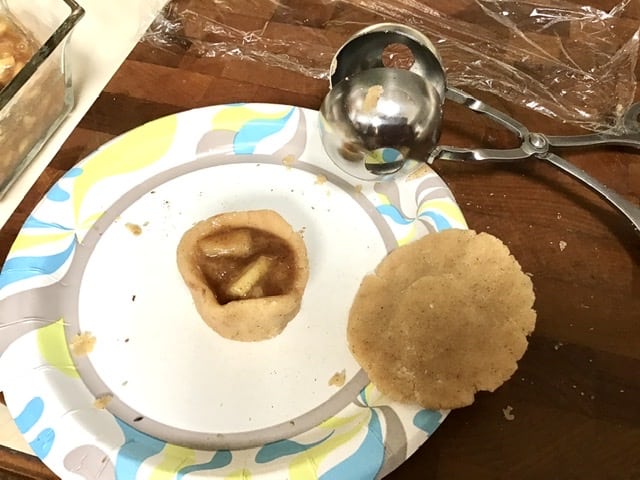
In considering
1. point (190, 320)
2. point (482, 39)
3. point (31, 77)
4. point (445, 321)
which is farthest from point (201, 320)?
point (482, 39)

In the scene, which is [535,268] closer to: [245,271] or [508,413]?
[508,413]

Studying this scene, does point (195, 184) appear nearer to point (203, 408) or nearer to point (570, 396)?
point (203, 408)

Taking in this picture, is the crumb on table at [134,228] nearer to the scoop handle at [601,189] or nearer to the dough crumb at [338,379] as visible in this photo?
the dough crumb at [338,379]

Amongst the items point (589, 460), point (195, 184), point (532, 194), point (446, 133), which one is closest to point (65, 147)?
point (195, 184)

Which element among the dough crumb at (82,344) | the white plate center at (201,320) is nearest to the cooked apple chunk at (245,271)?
the white plate center at (201,320)

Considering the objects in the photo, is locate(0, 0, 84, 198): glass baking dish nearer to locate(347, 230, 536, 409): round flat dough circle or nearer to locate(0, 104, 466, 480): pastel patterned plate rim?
locate(0, 104, 466, 480): pastel patterned plate rim

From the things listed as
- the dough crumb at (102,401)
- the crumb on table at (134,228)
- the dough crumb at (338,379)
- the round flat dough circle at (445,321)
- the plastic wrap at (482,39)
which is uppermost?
the plastic wrap at (482,39)

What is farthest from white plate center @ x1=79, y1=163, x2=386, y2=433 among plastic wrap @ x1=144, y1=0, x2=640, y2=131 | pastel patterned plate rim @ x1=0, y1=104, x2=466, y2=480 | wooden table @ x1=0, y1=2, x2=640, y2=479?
plastic wrap @ x1=144, y1=0, x2=640, y2=131
